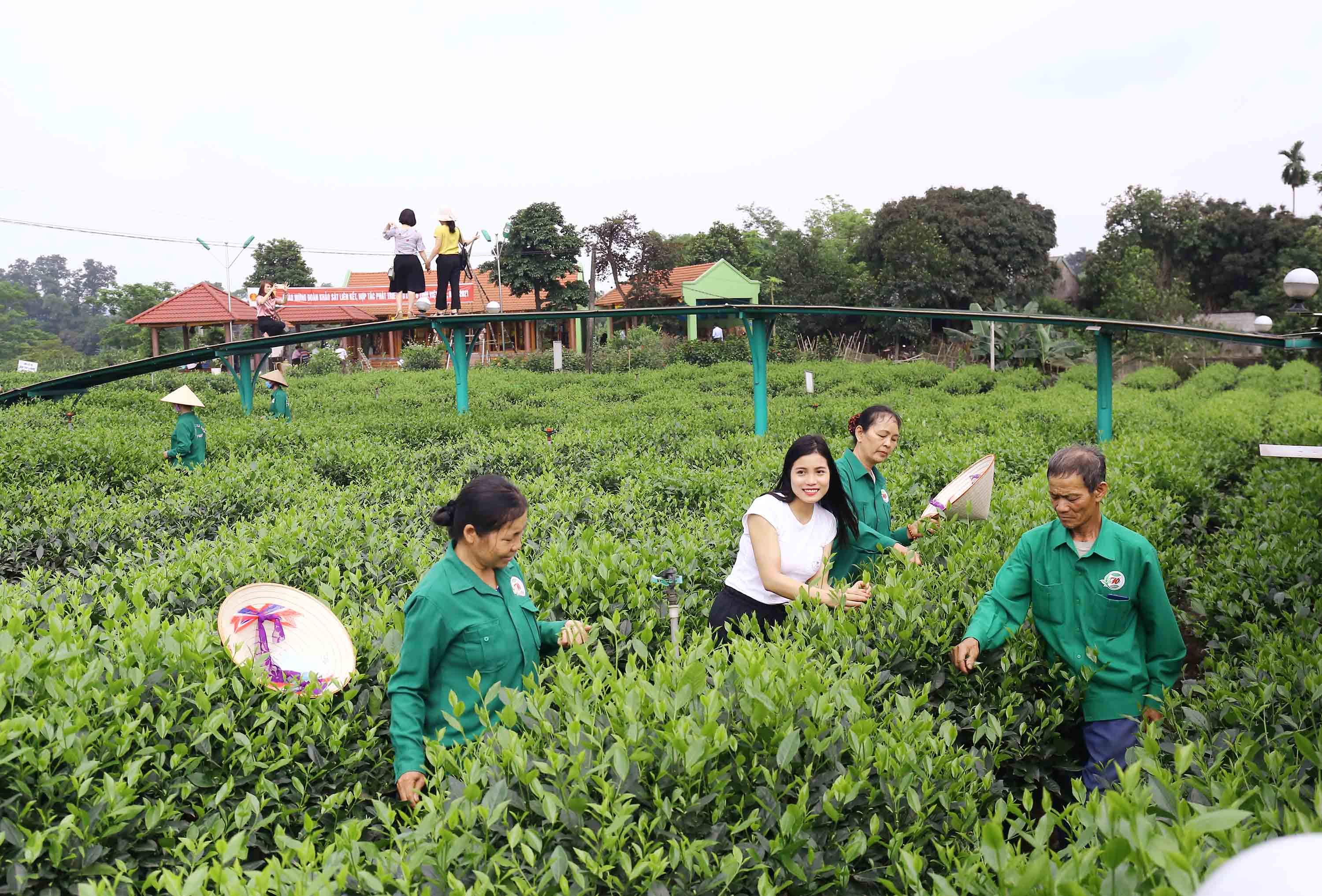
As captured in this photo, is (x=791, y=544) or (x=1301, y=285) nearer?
(x=791, y=544)

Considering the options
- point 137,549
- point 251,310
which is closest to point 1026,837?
point 137,549

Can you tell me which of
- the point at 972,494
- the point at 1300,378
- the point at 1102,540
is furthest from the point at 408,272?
the point at 1300,378

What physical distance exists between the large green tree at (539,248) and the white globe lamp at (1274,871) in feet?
115

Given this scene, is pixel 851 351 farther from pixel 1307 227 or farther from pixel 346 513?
pixel 346 513

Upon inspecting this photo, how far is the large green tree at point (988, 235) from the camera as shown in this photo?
37906 mm

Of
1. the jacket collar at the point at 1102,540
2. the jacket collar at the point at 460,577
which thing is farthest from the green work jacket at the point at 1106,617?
the jacket collar at the point at 460,577

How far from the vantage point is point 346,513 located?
6680 mm

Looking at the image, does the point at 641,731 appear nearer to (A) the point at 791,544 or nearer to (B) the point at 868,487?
(A) the point at 791,544

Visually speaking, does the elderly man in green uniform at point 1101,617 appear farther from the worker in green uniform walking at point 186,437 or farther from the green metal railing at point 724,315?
the worker in green uniform walking at point 186,437

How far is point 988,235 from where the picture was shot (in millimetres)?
38312

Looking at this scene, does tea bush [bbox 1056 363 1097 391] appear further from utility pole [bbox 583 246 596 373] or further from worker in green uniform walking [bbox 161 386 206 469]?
worker in green uniform walking [bbox 161 386 206 469]

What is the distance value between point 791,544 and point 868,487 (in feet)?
2.49

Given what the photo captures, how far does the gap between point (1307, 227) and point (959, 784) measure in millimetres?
47081

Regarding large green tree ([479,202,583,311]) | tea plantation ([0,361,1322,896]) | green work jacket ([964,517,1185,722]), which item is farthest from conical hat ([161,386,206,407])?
large green tree ([479,202,583,311])
